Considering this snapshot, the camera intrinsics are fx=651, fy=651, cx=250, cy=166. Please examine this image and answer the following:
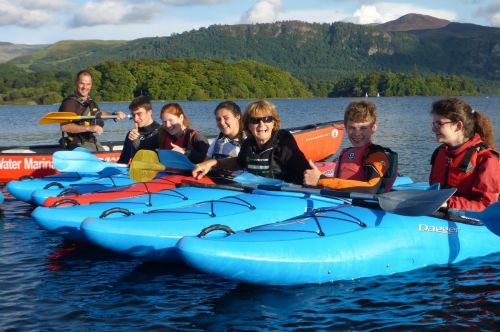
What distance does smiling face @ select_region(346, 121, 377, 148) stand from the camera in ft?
20.1

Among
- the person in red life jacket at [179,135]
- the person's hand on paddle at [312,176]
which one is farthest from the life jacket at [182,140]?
the person's hand on paddle at [312,176]

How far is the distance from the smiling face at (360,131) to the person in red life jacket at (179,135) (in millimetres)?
2379

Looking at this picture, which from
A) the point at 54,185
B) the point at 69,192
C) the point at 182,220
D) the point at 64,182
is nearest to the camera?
the point at 182,220

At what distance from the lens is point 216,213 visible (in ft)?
20.8

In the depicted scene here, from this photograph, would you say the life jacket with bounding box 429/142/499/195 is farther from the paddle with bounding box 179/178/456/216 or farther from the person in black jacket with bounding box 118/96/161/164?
the person in black jacket with bounding box 118/96/161/164

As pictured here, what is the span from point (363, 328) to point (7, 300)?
305 centimetres

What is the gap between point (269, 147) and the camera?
21.5ft

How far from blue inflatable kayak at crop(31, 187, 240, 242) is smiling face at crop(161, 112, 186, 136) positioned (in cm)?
130

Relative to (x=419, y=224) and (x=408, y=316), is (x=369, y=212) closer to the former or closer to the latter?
(x=419, y=224)

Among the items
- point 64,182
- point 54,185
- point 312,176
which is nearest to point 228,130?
point 312,176

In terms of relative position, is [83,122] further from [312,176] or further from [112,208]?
[312,176]

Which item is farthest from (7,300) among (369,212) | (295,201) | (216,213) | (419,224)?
(419,224)

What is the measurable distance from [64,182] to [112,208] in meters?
2.86

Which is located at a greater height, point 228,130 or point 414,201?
point 228,130
